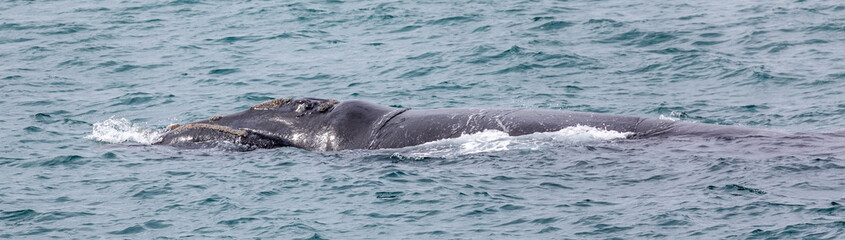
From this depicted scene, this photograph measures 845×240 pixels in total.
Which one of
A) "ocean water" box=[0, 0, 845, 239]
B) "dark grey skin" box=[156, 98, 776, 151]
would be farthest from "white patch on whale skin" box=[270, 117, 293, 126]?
"ocean water" box=[0, 0, 845, 239]

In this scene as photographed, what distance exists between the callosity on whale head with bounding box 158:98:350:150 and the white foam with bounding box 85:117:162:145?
599mm

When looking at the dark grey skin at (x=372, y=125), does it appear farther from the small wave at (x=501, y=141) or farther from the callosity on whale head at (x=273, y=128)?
the small wave at (x=501, y=141)

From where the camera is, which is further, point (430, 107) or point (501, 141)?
point (430, 107)

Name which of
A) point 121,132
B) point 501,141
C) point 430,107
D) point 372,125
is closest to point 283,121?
point 372,125

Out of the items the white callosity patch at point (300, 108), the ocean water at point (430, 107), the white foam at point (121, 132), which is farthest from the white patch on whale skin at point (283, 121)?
the white foam at point (121, 132)

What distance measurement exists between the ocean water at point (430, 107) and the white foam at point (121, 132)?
66 mm

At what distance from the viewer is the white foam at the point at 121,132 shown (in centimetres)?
2061

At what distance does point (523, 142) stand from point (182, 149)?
20.5ft

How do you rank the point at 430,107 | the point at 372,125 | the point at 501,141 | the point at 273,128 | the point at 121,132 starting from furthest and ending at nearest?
the point at 430,107
the point at 121,132
the point at 273,128
the point at 372,125
the point at 501,141

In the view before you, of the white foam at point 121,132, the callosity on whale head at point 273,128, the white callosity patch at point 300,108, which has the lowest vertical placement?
the white foam at point 121,132

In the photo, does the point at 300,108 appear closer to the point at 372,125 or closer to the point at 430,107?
the point at 372,125

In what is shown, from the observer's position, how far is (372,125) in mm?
18750

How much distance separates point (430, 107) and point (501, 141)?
7068mm

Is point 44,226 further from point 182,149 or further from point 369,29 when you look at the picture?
point 369,29
